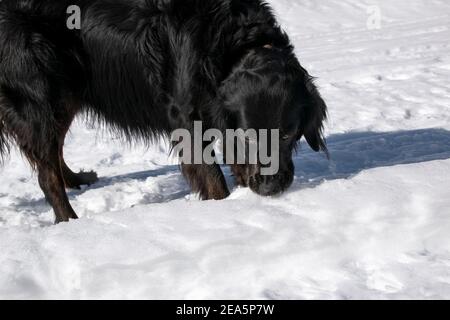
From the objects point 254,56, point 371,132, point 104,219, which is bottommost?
point 371,132

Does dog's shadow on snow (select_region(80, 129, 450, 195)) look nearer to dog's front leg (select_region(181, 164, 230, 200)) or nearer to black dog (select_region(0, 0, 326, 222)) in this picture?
dog's front leg (select_region(181, 164, 230, 200))

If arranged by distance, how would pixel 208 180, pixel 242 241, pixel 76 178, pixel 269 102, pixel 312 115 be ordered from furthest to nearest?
pixel 76 178 < pixel 208 180 < pixel 312 115 < pixel 269 102 < pixel 242 241

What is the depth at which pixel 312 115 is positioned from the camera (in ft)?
11.7

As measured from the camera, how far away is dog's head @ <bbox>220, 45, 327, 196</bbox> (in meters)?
3.28

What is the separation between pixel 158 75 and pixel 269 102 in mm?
708

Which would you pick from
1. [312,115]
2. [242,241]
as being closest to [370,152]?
[312,115]

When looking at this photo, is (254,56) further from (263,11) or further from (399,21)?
(399,21)

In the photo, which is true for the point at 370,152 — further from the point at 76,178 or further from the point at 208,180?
the point at 76,178

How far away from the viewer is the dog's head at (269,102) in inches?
129

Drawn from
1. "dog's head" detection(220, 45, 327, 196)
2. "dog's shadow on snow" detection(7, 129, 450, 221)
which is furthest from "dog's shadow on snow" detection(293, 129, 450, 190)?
"dog's head" detection(220, 45, 327, 196)

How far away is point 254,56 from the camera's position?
3.37 meters
